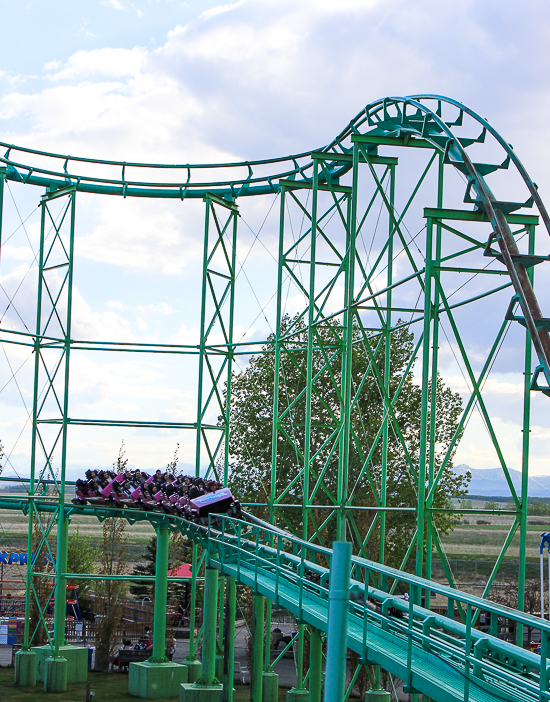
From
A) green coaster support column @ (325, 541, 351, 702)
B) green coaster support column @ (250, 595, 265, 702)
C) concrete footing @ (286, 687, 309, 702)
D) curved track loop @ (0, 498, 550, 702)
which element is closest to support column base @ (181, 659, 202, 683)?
concrete footing @ (286, 687, 309, 702)

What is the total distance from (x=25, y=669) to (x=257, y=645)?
419 inches

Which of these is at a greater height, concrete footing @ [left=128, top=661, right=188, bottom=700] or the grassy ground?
concrete footing @ [left=128, top=661, right=188, bottom=700]

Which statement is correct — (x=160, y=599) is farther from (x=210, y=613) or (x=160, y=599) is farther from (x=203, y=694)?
(x=210, y=613)

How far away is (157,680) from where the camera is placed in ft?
77.7

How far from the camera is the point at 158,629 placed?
24.1 meters

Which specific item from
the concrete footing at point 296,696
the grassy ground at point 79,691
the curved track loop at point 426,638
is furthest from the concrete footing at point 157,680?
the curved track loop at point 426,638

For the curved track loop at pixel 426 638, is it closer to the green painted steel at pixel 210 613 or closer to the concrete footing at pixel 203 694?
the green painted steel at pixel 210 613

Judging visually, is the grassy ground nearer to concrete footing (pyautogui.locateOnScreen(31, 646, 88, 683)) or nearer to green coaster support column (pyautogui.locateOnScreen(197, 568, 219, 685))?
concrete footing (pyautogui.locateOnScreen(31, 646, 88, 683))

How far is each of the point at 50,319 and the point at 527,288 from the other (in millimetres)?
16312

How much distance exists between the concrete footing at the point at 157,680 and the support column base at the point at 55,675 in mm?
1804

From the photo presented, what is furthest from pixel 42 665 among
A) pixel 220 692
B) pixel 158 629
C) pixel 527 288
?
pixel 527 288

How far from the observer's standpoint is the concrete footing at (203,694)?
70.8 feet

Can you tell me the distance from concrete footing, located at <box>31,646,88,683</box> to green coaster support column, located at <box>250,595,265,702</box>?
957 cm

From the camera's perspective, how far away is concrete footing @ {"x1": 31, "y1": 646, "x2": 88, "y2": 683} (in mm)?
25078
